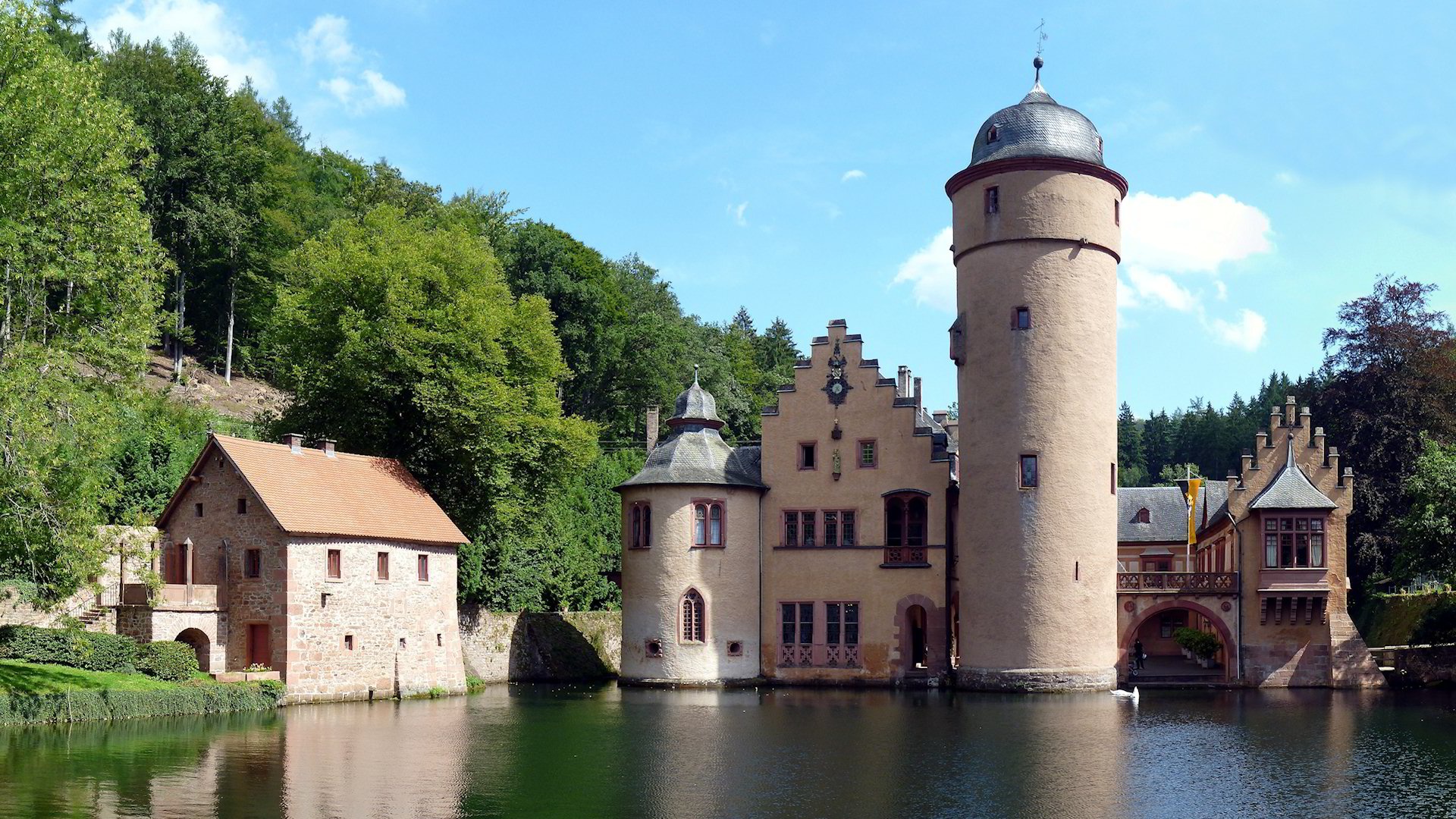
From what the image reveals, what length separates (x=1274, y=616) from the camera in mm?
40312

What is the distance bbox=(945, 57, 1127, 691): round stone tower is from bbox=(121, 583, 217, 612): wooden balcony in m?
20.4

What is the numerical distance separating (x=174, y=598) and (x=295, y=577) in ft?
8.91

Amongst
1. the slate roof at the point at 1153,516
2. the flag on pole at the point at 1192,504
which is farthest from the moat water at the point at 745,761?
the slate roof at the point at 1153,516

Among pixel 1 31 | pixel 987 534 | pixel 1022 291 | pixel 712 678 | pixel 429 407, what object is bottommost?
pixel 712 678

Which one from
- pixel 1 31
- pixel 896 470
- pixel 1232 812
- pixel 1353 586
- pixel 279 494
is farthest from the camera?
pixel 1353 586

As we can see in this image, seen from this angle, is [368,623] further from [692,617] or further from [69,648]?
[692,617]

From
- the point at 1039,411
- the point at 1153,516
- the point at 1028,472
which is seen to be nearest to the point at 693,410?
the point at 1028,472

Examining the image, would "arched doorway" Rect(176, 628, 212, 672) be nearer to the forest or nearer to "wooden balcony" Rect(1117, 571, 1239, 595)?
the forest

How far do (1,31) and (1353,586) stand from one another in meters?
46.4

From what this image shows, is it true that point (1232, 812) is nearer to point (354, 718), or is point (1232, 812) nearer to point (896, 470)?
point (354, 718)

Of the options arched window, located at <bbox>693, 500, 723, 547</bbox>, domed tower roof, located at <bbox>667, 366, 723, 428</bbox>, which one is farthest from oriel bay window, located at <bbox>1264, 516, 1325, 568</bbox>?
domed tower roof, located at <bbox>667, 366, 723, 428</bbox>

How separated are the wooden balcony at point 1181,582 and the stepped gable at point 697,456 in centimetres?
1136

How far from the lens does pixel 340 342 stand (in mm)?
40188

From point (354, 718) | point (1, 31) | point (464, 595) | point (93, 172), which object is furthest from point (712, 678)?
point (1, 31)
